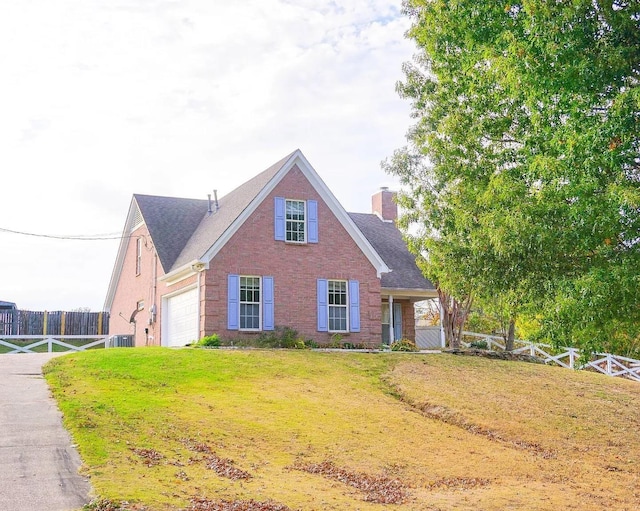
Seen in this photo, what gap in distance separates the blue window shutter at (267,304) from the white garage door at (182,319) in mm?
2313

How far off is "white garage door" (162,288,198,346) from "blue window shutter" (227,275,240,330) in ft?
4.18

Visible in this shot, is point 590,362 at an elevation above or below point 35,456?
above

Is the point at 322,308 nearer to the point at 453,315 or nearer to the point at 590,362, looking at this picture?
the point at 453,315

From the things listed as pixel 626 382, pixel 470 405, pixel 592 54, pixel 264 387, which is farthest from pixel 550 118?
pixel 626 382

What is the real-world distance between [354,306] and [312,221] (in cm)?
347

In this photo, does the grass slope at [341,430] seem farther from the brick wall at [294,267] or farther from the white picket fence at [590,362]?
the white picket fence at [590,362]

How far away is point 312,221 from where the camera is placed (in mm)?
26953

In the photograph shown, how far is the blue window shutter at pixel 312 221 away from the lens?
88.3 ft

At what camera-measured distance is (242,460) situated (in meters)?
12.6

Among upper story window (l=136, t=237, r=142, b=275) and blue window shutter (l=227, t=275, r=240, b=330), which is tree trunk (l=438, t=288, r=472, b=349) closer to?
blue window shutter (l=227, t=275, r=240, b=330)

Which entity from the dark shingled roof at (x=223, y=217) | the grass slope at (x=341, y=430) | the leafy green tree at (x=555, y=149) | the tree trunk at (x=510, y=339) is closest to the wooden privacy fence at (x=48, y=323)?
the dark shingled roof at (x=223, y=217)

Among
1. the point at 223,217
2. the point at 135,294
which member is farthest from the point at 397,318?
the point at 135,294

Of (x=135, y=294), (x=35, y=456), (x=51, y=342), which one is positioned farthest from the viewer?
(x=135, y=294)

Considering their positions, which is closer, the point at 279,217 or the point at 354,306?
the point at 279,217
